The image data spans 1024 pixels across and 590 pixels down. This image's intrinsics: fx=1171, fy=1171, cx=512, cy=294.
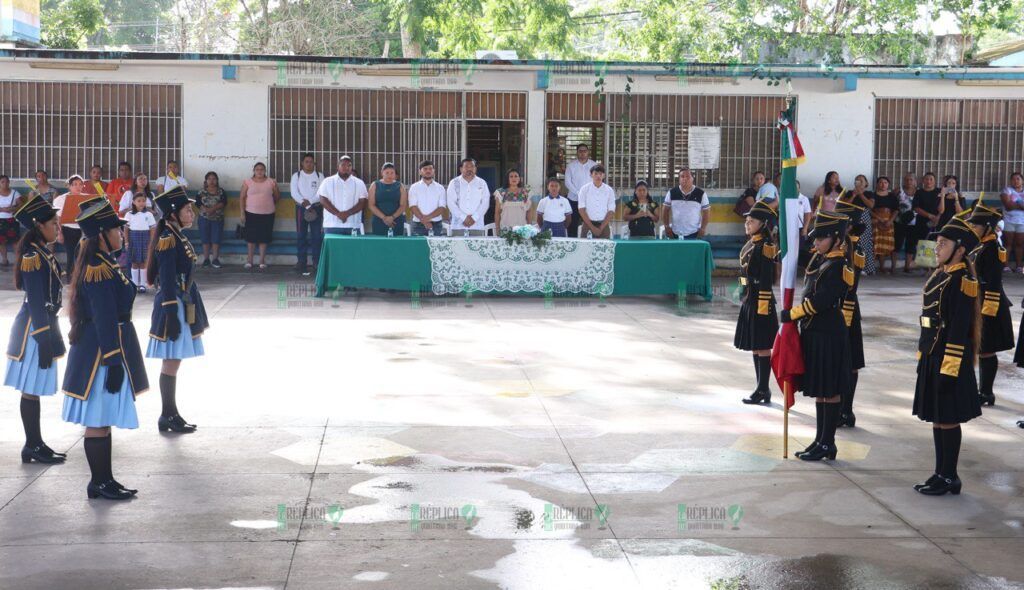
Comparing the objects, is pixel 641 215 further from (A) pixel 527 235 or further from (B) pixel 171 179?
(B) pixel 171 179

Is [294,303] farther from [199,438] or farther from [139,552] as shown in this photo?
[139,552]

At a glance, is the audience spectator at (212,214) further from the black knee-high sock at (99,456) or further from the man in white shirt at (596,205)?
the black knee-high sock at (99,456)

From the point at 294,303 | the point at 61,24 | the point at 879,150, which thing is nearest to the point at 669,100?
the point at 879,150

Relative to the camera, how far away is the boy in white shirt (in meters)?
15.5

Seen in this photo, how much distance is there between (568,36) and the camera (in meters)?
30.1

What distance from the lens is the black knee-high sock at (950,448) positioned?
6.43 m

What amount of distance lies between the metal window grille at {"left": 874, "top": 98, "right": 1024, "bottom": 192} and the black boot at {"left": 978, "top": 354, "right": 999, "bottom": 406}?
10.6m

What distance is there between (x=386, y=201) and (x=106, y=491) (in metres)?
9.85

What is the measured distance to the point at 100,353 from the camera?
6008 millimetres

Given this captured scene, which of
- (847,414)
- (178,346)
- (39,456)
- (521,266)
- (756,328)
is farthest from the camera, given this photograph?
(521,266)

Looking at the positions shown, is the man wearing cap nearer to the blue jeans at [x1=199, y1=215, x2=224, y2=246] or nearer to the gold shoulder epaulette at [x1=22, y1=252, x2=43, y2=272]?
the gold shoulder epaulette at [x1=22, y1=252, x2=43, y2=272]

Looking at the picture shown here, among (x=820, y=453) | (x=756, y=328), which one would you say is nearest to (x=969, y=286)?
(x=820, y=453)

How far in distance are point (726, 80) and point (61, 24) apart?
16262mm

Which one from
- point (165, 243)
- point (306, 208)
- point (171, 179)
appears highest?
point (171, 179)
